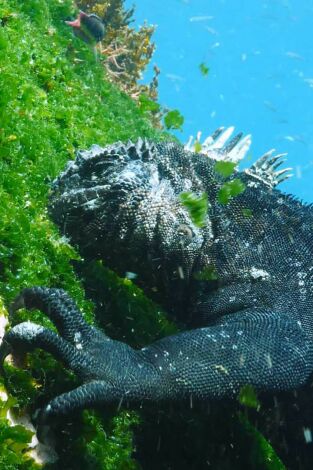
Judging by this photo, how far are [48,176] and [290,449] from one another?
354 centimetres

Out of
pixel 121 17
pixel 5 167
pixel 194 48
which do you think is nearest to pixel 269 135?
pixel 194 48

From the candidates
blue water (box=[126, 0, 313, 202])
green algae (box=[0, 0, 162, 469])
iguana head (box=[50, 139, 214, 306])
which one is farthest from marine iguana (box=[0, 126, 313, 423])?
blue water (box=[126, 0, 313, 202])

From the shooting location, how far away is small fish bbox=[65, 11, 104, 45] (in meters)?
10.6

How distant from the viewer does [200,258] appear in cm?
436

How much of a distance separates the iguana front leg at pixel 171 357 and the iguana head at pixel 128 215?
77cm

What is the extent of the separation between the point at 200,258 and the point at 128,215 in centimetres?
75

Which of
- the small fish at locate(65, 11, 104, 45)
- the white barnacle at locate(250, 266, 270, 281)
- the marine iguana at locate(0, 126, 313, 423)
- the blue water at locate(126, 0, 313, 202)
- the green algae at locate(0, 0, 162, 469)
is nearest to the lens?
the green algae at locate(0, 0, 162, 469)

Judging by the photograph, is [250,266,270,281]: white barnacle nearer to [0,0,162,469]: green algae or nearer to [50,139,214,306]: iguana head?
[50,139,214,306]: iguana head

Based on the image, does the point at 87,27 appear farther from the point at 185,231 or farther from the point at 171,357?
the point at 171,357

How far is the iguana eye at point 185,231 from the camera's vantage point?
4.26 metres

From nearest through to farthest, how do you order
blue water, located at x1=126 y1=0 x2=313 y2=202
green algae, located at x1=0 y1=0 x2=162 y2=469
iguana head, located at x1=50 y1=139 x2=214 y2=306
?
green algae, located at x1=0 y1=0 x2=162 y2=469, iguana head, located at x1=50 y1=139 x2=214 y2=306, blue water, located at x1=126 y1=0 x2=313 y2=202

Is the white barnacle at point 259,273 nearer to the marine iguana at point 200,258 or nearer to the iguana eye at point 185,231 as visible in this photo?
the marine iguana at point 200,258

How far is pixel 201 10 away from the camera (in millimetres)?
150750

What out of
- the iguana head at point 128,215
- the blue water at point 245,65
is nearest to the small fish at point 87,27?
the iguana head at point 128,215
